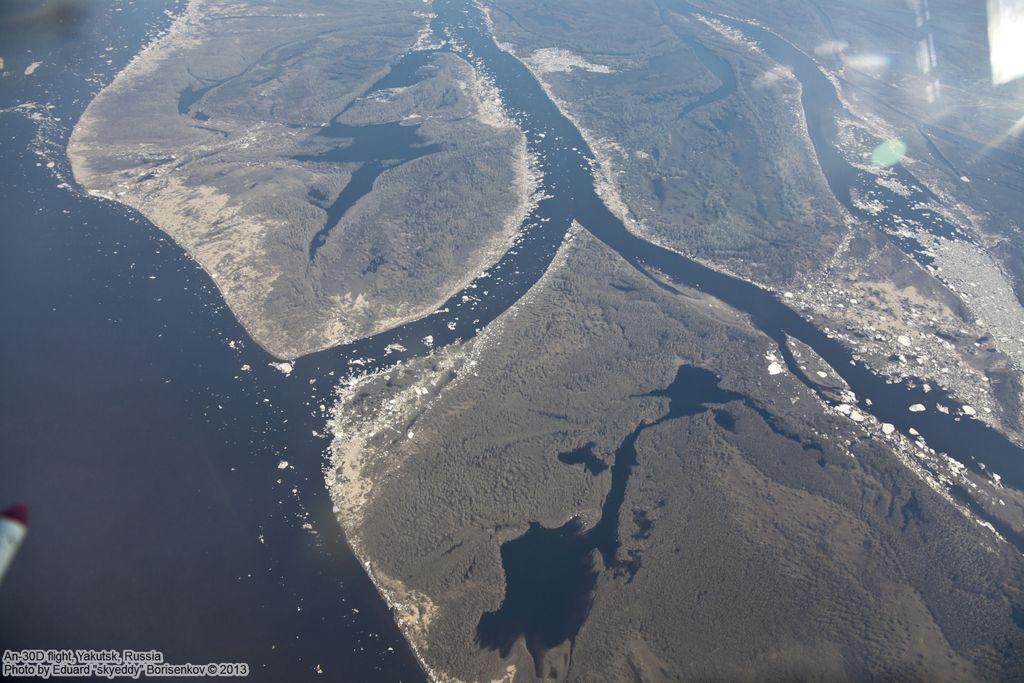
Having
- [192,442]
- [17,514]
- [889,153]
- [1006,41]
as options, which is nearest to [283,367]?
[192,442]

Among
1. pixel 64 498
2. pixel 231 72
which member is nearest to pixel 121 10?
pixel 231 72

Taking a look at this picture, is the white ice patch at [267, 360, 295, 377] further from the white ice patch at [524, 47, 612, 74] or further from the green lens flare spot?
the green lens flare spot

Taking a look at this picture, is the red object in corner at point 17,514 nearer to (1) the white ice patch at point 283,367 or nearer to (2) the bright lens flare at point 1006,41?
(1) the white ice patch at point 283,367

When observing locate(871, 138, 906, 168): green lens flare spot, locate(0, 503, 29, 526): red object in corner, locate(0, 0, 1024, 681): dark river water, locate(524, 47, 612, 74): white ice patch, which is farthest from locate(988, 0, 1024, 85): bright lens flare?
locate(0, 503, 29, 526): red object in corner

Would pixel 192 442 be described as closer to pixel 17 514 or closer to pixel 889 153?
pixel 17 514

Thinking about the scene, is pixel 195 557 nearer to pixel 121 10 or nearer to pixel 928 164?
pixel 928 164

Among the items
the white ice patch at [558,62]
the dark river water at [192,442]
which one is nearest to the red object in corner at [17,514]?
the dark river water at [192,442]
